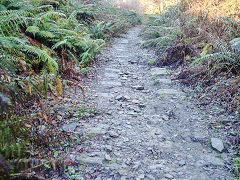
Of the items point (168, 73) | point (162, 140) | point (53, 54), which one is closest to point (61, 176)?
point (162, 140)

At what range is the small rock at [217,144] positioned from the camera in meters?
2.33

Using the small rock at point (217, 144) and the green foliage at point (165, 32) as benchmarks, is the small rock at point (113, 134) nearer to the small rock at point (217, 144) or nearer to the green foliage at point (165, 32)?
the small rock at point (217, 144)

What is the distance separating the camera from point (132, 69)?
5.33m

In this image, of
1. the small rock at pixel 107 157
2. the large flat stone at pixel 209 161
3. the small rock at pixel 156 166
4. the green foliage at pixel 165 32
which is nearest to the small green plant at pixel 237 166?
the large flat stone at pixel 209 161

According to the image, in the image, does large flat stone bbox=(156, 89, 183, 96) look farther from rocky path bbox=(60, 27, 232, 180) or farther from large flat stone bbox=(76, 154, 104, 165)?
large flat stone bbox=(76, 154, 104, 165)

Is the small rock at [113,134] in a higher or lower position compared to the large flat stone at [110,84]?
lower

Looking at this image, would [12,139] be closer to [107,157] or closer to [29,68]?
[107,157]

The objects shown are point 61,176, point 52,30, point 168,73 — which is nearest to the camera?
point 61,176

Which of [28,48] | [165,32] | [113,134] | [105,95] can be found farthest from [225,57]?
[165,32]

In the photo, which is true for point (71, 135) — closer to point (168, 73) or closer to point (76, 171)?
point (76, 171)

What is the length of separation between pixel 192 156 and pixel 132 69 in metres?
3.34

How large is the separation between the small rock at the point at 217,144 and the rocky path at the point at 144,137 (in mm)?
49

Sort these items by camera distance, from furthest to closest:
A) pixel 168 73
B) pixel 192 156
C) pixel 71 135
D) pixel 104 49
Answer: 1. pixel 104 49
2. pixel 168 73
3. pixel 71 135
4. pixel 192 156

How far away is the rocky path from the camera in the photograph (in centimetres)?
205
